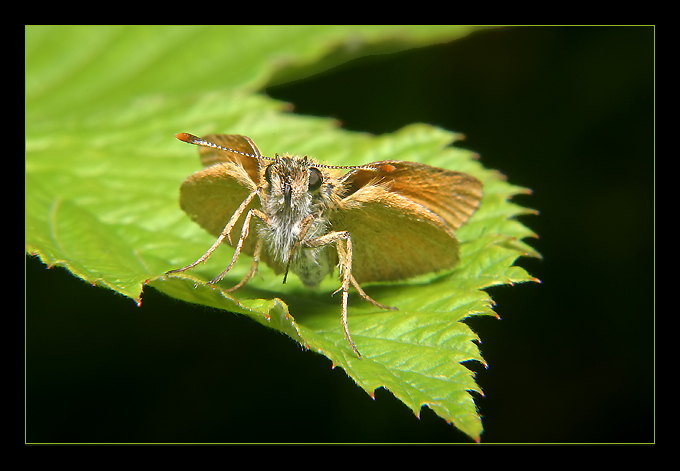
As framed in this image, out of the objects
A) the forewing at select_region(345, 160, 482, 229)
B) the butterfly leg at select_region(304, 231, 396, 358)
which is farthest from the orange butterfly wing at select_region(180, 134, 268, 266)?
the forewing at select_region(345, 160, 482, 229)

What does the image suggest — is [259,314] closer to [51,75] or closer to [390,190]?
[390,190]

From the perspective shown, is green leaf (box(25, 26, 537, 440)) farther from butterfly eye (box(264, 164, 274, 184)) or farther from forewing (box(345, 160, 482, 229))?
butterfly eye (box(264, 164, 274, 184))

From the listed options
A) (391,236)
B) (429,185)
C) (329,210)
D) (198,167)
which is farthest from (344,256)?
(198,167)

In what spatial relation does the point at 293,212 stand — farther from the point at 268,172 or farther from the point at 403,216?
the point at 403,216

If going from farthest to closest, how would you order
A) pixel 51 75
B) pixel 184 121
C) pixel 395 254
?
pixel 51 75 < pixel 184 121 < pixel 395 254

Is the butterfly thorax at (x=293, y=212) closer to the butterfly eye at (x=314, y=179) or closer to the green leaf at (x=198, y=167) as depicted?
the butterfly eye at (x=314, y=179)

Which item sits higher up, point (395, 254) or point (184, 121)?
point (184, 121)

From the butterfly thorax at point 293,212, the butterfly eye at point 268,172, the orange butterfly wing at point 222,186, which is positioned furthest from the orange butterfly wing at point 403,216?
the orange butterfly wing at point 222,186

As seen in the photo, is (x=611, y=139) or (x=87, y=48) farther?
(x=87, y=48)

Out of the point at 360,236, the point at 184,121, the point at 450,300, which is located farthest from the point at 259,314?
the point at 184,121
